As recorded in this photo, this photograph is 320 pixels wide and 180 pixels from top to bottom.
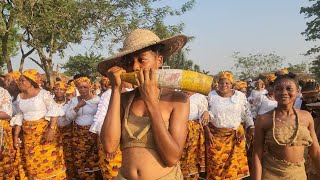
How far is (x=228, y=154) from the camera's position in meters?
6.85

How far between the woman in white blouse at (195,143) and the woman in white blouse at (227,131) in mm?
135

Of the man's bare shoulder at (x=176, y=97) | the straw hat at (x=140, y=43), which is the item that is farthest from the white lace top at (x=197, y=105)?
the man's bare shoulder at (x=176, y=97)

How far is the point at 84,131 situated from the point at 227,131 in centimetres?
236

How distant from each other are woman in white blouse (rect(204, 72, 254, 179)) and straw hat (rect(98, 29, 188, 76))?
4.07 meters

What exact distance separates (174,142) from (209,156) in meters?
4.94

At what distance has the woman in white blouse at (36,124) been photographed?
637 centimetres

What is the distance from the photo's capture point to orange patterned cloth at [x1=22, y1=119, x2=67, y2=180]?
21.1 ft

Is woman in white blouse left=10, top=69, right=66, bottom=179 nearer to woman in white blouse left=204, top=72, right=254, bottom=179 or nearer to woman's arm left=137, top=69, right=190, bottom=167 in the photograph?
woman in white blouse left=204, top=72, right=254, bottom=179

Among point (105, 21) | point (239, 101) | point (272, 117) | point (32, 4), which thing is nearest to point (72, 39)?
point (105, 21)

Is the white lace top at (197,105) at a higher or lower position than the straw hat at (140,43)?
lower

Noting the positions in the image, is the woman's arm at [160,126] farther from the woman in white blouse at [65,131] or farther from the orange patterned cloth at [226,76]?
the woman in white blouse at [65,131]

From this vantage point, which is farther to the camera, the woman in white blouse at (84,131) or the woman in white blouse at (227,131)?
the woman in white blouse at (84,131)

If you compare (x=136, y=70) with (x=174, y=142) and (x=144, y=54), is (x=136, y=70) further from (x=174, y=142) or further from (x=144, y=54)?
(x=174, y=142)

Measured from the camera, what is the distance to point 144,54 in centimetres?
237
